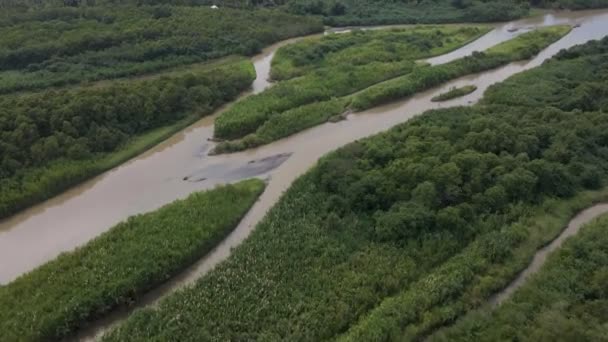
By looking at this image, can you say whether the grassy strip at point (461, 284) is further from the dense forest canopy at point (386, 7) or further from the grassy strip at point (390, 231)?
the dense forest canopy at point (386, 7)

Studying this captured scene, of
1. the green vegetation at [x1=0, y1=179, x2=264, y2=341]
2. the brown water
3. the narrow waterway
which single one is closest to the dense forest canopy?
the narrow waterway

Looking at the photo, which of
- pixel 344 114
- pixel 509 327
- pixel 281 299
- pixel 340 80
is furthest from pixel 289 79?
pixel 509 327

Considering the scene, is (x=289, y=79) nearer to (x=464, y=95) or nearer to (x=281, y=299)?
(x=464, y=95)

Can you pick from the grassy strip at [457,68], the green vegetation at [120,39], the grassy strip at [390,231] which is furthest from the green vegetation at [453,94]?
the green vegetation at [120,39]

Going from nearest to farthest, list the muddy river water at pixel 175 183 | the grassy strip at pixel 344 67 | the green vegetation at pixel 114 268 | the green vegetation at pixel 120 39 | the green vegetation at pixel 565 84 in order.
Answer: the green vegetation at pixel 114 268 → the muddy river water at pixel 175 183 → the green vegetation at pixel 565 84 → the grassy strip at pixel 344 67 → the green vegetation at pixel 120 39

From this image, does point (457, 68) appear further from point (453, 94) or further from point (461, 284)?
point (461, 284)

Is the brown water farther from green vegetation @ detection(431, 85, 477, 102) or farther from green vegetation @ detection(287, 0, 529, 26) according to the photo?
green vegetation @ detection(287, 0, 529, 26)
